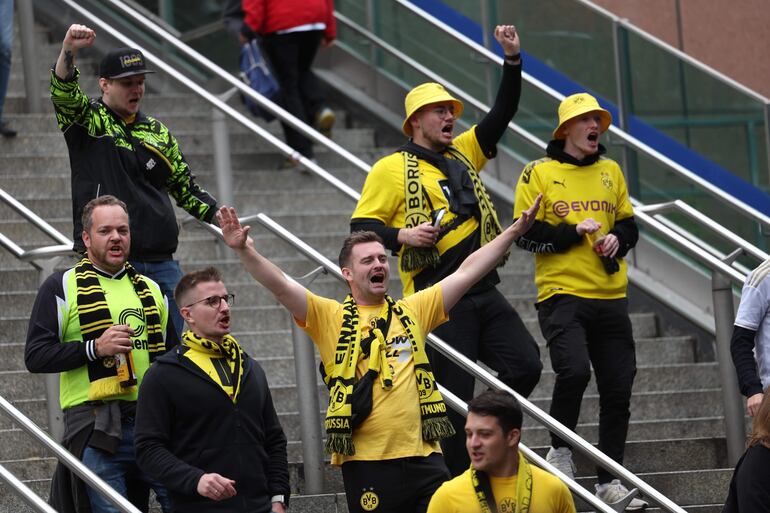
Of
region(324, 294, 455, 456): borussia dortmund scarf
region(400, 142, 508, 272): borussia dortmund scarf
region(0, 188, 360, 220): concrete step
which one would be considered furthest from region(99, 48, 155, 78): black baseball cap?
region(0, 188, 360, 220): concrete step

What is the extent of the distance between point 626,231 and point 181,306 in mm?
2569

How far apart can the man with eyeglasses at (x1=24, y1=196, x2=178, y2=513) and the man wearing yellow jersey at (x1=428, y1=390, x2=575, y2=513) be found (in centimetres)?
139

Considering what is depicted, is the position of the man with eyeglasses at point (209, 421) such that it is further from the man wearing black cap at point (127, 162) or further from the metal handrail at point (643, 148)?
the metal handrail at point (643, 148)

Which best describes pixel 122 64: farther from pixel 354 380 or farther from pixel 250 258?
pixel 354 380

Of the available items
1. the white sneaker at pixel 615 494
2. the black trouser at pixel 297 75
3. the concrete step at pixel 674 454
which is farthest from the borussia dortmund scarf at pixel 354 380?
the black trouser at pixel 297 75

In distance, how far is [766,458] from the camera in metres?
5.40

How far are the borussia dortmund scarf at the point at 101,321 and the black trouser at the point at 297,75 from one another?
4.06 m

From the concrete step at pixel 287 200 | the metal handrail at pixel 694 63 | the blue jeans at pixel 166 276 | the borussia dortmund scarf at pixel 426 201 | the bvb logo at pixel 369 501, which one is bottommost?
the bvb logo at pixel 369 501

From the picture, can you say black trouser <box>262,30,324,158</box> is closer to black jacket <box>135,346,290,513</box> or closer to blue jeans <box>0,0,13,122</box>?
blue jeans <box>0,0,13,122</box>

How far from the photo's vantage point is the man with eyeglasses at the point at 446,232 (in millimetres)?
7156

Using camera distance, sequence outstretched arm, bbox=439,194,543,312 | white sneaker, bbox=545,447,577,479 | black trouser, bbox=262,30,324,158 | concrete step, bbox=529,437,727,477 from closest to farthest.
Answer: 1. outstretched arm, bbox=439,194,543,312
2. white sneaker, bbox=545,447,577,479
3. concrete step, bbox=529,437,727,477
4. black trouser, bbox=262,30,324,158

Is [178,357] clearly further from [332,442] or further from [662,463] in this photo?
[662,463]

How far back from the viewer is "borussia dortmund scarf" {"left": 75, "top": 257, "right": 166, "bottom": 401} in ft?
20.6

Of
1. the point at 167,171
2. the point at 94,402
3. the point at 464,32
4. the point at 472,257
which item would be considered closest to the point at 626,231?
the point at 472,257
